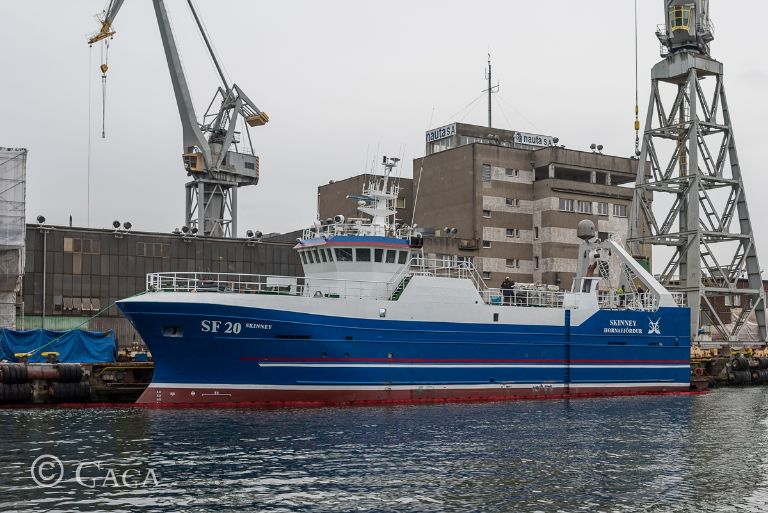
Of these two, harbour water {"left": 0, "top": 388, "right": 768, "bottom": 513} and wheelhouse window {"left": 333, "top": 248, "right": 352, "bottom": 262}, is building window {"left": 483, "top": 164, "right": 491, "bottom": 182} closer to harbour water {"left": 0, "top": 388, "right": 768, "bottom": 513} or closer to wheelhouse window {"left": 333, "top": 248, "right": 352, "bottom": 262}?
wheelhouse window {"left": 333, "top": 248, "right": 352, "bottom": 262}

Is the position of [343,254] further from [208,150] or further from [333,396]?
[208,150]

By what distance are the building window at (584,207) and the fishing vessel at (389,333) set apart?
1141 inches

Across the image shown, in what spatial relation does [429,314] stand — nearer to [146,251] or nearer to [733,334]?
[146,251]

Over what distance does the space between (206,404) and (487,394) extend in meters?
12.2

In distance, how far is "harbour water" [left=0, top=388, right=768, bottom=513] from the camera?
1856cm

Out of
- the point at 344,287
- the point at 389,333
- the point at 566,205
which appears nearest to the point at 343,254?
the point at 344,287

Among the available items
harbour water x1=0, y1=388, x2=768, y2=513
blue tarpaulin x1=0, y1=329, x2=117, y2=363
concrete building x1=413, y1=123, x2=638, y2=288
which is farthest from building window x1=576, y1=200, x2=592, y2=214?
blue tarpaulin x1=0, y1=329, x2=117, y2=363

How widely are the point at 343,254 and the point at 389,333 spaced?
4.04 m

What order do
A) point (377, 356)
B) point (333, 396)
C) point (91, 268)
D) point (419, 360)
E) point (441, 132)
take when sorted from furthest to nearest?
point (441, 132) < point (91, 268) < point (419, 360) < point (377, 356) < point (333, 396)

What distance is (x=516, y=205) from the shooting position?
7212 centimetres

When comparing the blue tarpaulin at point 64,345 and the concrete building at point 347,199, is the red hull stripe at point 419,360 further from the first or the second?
the concrete building at point 347,199

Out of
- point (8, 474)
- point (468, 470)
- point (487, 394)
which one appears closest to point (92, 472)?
point (8, 474)

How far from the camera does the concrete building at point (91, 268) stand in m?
52.1

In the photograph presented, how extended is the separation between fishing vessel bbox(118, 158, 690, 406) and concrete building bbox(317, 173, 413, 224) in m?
34.9
